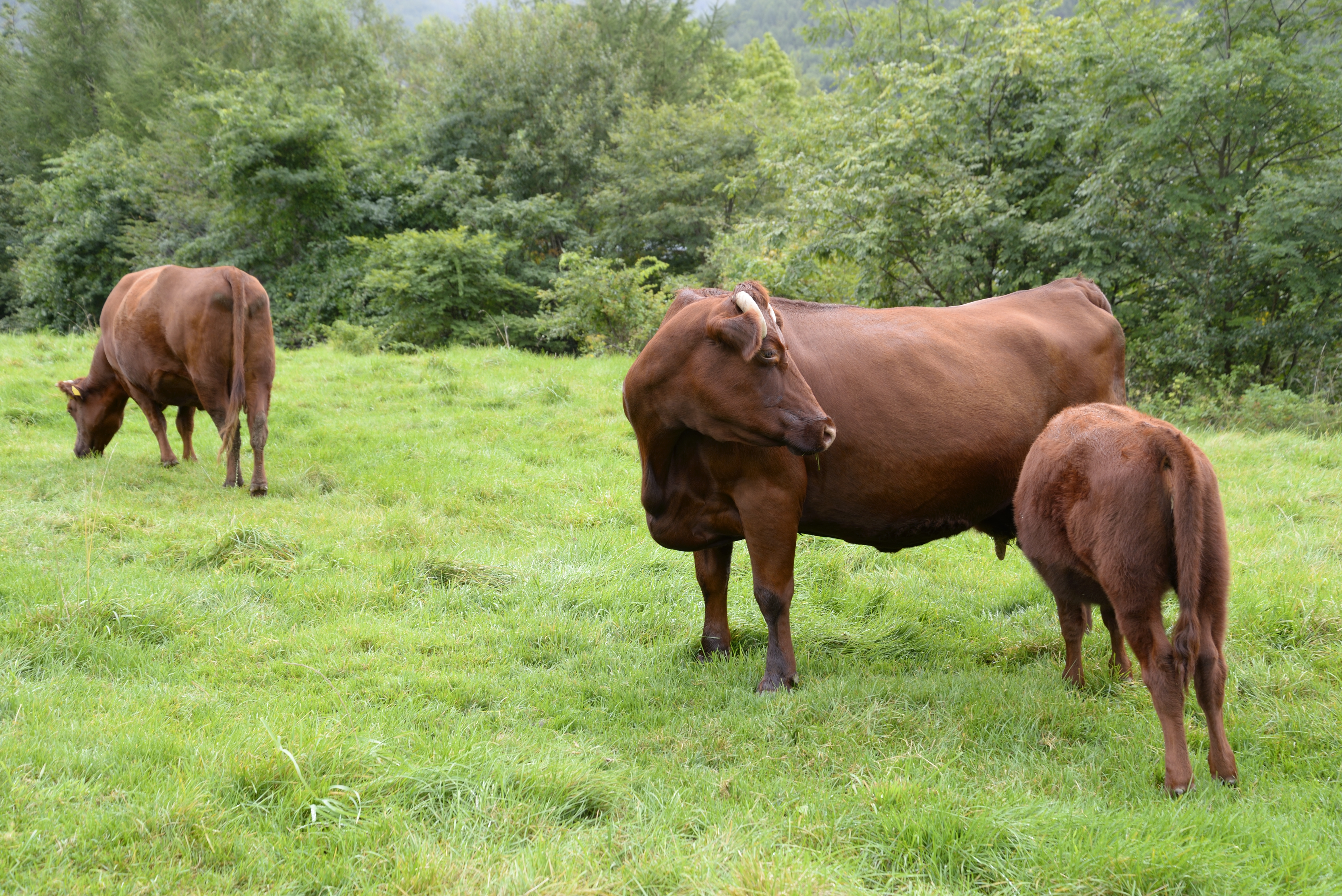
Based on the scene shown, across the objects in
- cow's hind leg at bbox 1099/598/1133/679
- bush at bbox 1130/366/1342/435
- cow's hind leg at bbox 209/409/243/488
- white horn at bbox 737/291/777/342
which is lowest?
bush at bbox 1130/366/1342/435

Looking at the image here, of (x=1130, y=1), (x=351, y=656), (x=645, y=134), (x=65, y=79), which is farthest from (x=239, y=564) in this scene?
(x=65, y=79)

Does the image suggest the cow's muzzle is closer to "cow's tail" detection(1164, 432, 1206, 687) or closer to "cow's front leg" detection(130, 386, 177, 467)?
"cow's tail" detection(1164, 432, 1206, 687)

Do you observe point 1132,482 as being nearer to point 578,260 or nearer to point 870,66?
point 578,260

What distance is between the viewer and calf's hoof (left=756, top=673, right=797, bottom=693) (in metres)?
4.33

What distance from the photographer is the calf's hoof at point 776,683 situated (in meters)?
4.33

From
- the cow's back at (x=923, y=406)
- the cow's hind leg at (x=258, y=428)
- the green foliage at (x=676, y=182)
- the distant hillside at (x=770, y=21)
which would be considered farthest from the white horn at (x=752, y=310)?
the distant hillside at (x=770, y=21)

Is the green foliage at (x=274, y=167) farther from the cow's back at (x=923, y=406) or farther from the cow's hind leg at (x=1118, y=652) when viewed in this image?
the cow's hind leg at (x=1118, y=652)

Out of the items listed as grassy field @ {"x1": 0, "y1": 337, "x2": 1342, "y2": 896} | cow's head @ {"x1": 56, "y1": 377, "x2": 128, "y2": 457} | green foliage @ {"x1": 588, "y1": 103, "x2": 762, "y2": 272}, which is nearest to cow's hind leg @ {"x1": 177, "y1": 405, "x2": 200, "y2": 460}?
cow's head @ {"x1": 56, "y1": 377, "x2": 128, "y2": 457}

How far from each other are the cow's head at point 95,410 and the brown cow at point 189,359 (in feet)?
0.04

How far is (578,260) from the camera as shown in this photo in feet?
64.2

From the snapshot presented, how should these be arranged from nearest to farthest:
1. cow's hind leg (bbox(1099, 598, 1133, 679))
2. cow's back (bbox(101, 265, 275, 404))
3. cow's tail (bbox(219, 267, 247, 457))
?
cow's hind leg (bbox(1099, 598, 1133, 679)) < cow's tail (bbox(219, 267, 247, 457)) < cow's back (bbox(101, 265, 275, 404))

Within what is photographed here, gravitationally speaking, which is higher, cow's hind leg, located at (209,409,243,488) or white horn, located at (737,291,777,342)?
white horn, located at (737,291,777,342)

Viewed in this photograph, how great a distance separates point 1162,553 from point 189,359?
8871 mm

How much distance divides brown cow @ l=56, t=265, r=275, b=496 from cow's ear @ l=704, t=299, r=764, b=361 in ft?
19.3
